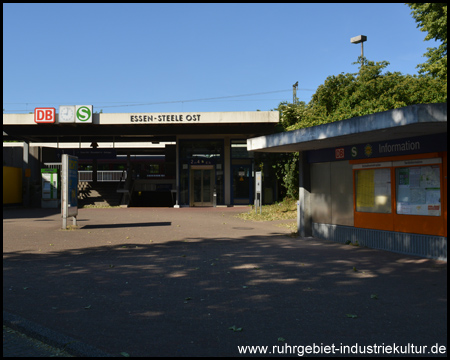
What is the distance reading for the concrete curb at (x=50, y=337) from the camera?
4.23m

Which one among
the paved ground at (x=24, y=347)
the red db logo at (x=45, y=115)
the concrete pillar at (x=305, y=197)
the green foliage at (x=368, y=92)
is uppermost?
the green foliage at (x=368, y=92)

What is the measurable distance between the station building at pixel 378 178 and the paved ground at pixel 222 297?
1.69ft

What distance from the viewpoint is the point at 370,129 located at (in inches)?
345

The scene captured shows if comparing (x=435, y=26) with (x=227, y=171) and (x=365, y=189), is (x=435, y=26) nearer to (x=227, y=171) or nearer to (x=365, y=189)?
(x=227, y=171)

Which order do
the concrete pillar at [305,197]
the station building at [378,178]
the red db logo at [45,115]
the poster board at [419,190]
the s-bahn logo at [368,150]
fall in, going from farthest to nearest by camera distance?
1. the red db logo at [45,115]
2. the concrete pillar at [305,197]
3. the s-bahn logo at [368,150]
4. the poster board at [419,190]
5. the station building at [378,178]

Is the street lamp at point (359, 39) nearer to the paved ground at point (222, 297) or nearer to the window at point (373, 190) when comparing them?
the window at point (373, 190)

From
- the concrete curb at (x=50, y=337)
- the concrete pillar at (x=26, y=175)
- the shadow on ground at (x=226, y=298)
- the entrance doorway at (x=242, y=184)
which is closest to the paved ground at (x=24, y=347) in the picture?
the concrete curb at (x=50, y=337)

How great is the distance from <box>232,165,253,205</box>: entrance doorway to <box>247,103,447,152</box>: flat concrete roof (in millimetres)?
16136

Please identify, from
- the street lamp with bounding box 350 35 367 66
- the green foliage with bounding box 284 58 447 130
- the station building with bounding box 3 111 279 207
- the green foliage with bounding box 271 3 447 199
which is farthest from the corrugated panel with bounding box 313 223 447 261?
the street lamp with bounding box 350 35 367 66

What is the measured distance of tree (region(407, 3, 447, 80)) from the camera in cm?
2289

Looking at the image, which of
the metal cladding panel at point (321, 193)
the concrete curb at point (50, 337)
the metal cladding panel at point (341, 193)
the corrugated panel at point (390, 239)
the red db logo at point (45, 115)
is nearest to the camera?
the concrete curb at point (50, 337)

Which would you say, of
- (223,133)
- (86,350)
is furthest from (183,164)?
(86,350)

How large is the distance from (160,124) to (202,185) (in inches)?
176

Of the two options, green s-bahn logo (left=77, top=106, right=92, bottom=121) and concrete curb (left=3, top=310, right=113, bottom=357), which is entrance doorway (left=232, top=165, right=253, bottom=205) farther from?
concrete curb (left=3, top=310, right=113, bottom=357)
